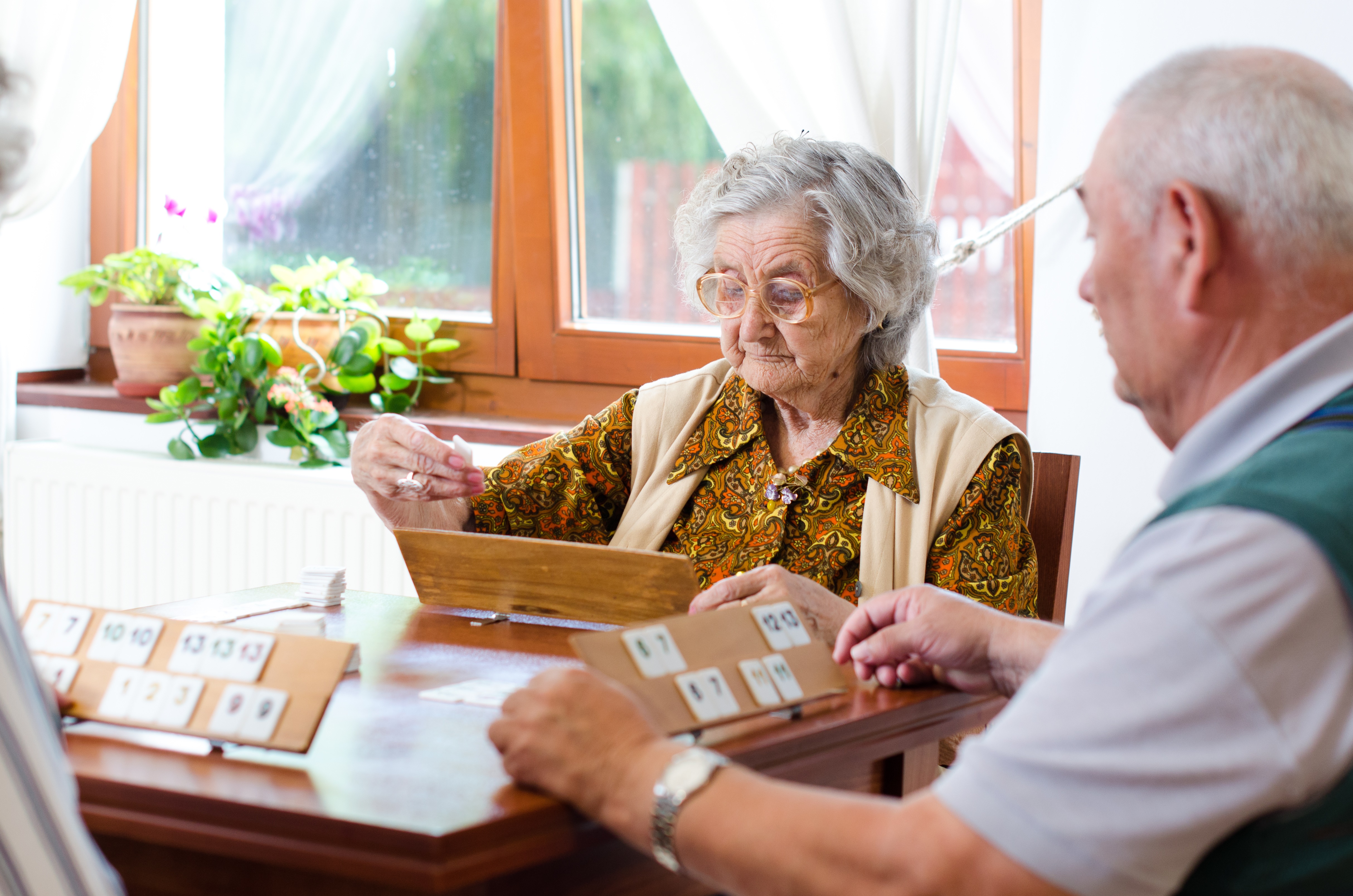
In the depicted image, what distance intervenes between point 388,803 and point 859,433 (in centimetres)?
113

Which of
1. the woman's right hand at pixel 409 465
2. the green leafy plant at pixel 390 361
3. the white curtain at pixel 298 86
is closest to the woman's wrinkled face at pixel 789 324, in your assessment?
the woman's right hand at pixel 409 465

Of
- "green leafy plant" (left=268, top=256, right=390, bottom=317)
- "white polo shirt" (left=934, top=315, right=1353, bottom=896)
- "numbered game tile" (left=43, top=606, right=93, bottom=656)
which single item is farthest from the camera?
"green leafy plant" (left=268, top=256, right=390, bottom=317)

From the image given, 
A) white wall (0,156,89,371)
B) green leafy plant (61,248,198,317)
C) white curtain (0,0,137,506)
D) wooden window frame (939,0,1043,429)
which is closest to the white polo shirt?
wooden window frame (939,0,1043,429)

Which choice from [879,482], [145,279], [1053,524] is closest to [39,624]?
[879,482]

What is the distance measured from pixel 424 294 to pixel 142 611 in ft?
6.52

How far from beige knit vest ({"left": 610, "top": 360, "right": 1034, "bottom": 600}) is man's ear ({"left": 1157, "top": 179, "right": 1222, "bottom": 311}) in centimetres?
88

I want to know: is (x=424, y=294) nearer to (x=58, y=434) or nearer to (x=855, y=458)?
(x=58, y=434)

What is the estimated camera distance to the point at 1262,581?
0.77 meters

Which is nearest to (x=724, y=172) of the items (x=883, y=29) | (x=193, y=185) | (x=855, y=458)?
(x=855, y=458)

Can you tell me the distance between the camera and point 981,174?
2.74 m

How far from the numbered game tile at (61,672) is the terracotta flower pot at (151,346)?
97.8 inches

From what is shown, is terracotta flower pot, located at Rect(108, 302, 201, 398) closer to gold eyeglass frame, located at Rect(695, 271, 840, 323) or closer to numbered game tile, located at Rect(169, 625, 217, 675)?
gold eyeglass frame, located at Rect(695, 271, 840, 323)

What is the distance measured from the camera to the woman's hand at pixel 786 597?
4.85 ft

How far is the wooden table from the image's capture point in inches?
33.8
